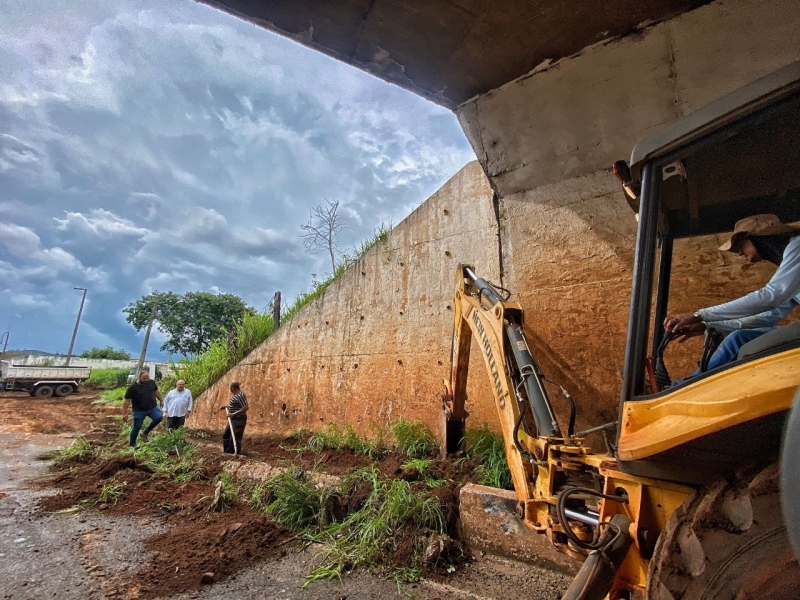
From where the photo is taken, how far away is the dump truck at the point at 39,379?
18.6m

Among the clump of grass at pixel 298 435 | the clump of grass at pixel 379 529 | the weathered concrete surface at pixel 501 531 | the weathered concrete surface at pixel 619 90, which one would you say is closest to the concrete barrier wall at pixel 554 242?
the weathered concrete surface at pixel 619 90

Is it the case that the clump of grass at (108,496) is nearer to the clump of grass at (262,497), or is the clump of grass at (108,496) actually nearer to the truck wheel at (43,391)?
the clump of grass at (262,497)

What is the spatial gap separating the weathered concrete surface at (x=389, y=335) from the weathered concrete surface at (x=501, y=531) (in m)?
1.49

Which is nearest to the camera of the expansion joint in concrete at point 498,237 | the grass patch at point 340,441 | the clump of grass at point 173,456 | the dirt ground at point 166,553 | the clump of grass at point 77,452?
the dirt ground at point 166,553

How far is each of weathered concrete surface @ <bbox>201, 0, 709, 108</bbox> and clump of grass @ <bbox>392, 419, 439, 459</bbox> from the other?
406cm

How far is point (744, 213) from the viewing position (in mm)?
2102

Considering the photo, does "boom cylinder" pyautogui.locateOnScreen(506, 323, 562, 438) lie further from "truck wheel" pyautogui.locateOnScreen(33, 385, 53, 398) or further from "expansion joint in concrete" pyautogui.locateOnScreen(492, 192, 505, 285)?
"truck wheel" pyautogui.locateOnScreen(33, 385, 53, 398)

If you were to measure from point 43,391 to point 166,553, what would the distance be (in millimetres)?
22416

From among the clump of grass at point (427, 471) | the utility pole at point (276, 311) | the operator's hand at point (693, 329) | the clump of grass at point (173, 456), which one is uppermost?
the utility pole at point (276, 311)

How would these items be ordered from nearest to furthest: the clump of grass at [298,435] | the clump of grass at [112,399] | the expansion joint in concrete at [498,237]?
the expansion joint in concrete at [498,237], the clump of grass at [298,435], the clump of grass at [112,399]

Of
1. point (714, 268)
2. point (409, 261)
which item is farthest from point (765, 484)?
point (409, 261)

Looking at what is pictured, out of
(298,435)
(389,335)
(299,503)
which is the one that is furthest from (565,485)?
(298,435)

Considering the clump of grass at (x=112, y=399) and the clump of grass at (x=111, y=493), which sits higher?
the clump of grass at (x=112, y=399)

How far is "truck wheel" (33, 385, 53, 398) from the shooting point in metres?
18.8
